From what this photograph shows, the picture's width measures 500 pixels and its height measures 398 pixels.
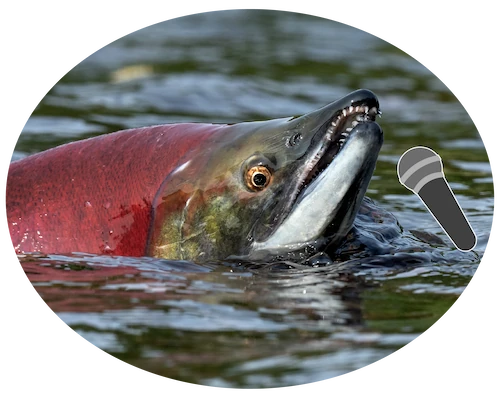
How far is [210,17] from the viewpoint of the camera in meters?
5.24

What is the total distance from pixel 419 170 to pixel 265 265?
98 centimetres

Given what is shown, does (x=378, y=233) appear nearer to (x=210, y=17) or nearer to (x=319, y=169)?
(x=319, y=169)

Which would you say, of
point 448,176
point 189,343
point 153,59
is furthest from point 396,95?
point 189,343

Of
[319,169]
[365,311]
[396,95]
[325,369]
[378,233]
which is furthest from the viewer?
[396,95]

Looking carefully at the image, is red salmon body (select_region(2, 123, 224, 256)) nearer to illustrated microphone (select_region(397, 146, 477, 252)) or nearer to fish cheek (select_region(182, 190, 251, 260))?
fish cheek (select_region(182, 190, 251, 260))

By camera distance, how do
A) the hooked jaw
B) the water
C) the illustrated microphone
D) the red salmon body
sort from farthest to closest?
the red salmon body < the hooked jaw < the illustrated microphone < the water

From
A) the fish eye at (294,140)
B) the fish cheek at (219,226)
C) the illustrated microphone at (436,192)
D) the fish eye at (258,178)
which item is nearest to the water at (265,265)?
the fish cheek at (219,226)

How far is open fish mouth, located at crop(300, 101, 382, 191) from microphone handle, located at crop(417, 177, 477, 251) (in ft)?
1.64

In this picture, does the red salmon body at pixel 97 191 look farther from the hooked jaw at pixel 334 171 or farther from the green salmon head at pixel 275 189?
the hooked jaw at pixel 334 171

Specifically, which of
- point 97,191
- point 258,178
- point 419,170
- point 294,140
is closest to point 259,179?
point 258,178

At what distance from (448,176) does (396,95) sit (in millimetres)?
1373

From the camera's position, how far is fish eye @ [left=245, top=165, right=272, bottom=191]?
509cm

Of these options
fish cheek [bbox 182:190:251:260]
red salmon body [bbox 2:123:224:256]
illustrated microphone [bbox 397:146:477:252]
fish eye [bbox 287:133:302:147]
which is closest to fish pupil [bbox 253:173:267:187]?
fish cheek [bbox 182:190:251:260]

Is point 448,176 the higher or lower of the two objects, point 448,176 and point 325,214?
the higher
